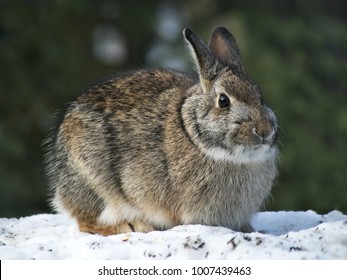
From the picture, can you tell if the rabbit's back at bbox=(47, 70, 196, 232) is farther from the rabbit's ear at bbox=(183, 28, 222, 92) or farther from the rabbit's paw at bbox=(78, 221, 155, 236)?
the rabbit's ear at bbox=(183, 28, 222, 92)

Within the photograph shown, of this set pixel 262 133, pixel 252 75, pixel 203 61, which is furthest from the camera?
pixel 252 75

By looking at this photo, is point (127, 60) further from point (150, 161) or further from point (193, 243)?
point (193, 243)

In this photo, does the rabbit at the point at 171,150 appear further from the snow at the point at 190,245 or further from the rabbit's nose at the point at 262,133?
the snow at the point at 190,245

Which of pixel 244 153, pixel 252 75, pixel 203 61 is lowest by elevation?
pixel 252 75

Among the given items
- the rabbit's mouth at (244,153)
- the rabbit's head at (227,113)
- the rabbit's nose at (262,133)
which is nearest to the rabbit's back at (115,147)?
the rabbit's head at (227,113)

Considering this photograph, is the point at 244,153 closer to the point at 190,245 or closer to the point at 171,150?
the point at 171,150

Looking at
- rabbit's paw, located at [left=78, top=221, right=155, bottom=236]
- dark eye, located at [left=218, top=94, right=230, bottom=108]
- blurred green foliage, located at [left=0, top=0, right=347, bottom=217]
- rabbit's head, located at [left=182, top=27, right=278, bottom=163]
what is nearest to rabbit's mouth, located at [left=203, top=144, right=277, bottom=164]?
rabbit's head, located at [left=182, top=27, right=278, bottom=163]

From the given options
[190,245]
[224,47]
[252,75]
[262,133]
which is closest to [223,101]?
[262,133]

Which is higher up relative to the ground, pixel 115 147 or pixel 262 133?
pixel 262 133
